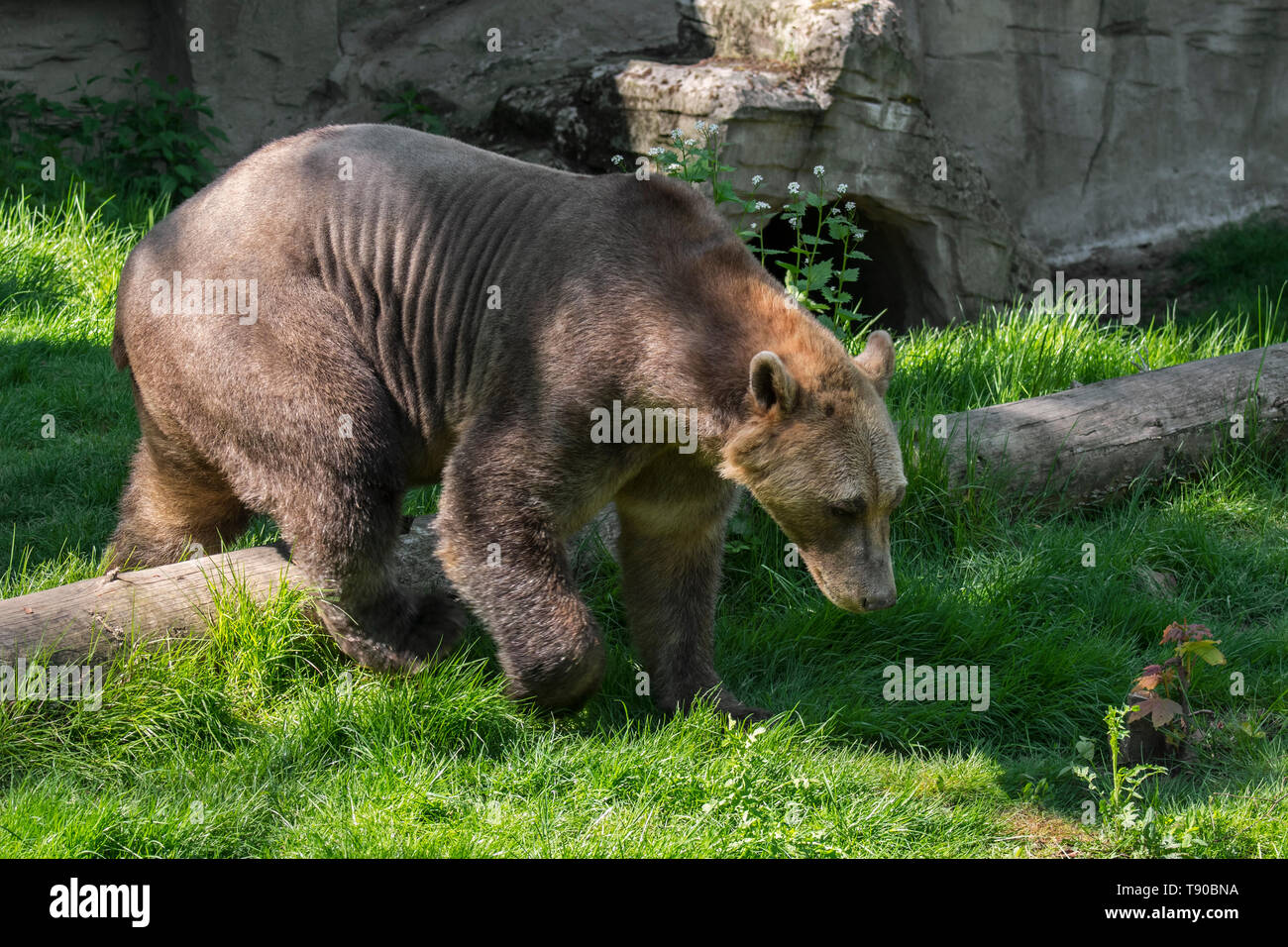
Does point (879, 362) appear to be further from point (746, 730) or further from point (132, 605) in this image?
point (132, 605)

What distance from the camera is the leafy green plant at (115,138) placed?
966cm

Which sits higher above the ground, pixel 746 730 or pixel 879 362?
pixel 879 362

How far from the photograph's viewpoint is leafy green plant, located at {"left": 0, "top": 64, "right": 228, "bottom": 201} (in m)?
9.66

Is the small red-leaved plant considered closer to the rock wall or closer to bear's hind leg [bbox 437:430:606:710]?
bear's hind leg [bbox 437:430:606:710]

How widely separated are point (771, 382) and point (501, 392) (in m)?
1.03

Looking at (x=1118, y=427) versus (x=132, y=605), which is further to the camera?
(x=1118, y=427)

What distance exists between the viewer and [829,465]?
14.5 feet

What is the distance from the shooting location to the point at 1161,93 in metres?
12.2

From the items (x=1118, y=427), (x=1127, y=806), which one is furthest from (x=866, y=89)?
(x=1127, y=806)

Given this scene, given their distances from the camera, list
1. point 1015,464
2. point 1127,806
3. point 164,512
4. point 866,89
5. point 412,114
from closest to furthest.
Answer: point 1127,806, point 164,512, point 1015,464, point 866,89, point 412,114

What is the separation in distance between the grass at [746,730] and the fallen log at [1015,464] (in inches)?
4.9

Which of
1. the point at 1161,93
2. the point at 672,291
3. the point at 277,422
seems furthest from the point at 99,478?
the point at 1161,93

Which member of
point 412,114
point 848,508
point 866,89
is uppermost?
point 866,89
